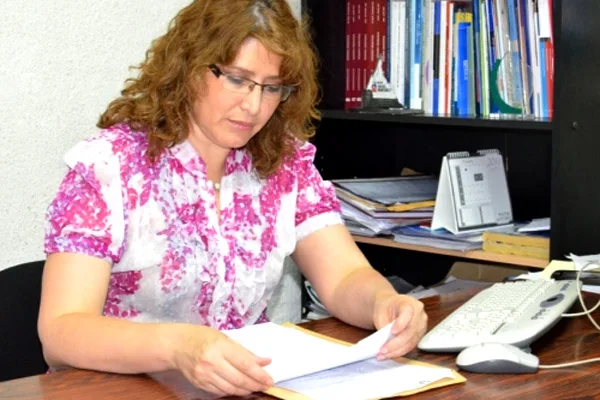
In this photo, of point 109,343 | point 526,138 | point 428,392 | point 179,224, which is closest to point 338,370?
point 428,392

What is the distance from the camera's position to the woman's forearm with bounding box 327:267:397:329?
170 centimetres

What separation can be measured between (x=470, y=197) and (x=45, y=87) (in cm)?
107

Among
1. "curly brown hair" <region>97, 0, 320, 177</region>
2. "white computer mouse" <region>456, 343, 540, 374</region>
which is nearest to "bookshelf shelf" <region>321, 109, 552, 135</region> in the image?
"curly brown hair" <region>97, 0, 320, 177</region>

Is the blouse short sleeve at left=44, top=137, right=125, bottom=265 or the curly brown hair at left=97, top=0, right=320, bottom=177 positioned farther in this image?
the curly brown hair at left=97, top=0, right=320, bottom=177

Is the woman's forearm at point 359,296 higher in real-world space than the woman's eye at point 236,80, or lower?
lower

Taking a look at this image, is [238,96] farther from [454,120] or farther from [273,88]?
[454,120]

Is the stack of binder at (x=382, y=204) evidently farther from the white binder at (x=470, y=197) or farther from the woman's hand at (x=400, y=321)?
the woman's hand at (x=400, y=321)

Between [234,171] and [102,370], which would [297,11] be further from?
[102,370]

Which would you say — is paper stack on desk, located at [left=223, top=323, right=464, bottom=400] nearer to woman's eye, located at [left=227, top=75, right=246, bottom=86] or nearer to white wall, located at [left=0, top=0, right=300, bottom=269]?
woman's eye, located at [left=227, top=75, right=246, bottom=86]

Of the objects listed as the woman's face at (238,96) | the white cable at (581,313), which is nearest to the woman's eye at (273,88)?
the woman's face at (238,96)

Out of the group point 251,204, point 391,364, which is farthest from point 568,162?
point 391,364

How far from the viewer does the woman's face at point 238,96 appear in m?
1.74

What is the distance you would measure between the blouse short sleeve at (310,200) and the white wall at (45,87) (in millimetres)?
703

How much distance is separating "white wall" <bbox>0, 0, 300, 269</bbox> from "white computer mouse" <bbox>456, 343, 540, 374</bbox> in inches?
50.4
